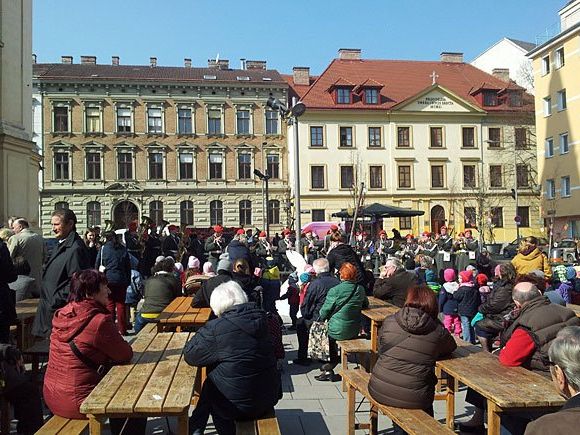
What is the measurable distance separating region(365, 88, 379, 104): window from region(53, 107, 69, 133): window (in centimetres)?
2399

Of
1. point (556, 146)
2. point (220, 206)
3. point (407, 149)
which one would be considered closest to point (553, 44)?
point (556, 146)

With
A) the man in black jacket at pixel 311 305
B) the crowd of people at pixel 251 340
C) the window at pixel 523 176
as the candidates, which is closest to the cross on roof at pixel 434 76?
the window at pixel 523 176

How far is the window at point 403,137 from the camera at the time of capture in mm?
46688

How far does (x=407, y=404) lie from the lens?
461 cm

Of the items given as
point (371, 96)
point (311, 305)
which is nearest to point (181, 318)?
point (311, 305)

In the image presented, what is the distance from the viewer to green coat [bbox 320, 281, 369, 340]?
24.7 feet

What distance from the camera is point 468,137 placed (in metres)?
47.9

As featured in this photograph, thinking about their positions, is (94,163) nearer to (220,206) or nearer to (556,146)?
(220,206)

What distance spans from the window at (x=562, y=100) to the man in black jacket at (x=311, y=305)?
3661 centimetres

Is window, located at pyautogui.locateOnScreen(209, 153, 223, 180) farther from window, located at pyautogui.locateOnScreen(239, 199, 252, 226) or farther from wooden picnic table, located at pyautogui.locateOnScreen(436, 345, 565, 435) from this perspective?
wooden picnic table, located at pyautogui.locateOnScreen(436, 345, 565, 435)

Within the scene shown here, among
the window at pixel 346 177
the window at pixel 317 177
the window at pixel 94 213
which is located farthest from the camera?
the window at pixel 346 177

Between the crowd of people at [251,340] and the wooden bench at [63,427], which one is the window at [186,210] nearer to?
the crowd of people at [251,340]

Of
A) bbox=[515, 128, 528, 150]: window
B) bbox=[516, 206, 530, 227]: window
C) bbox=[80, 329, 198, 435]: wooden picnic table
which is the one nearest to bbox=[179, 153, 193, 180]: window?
bbox=[515, 128, 528, 150]: window

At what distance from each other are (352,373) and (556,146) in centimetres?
3983
